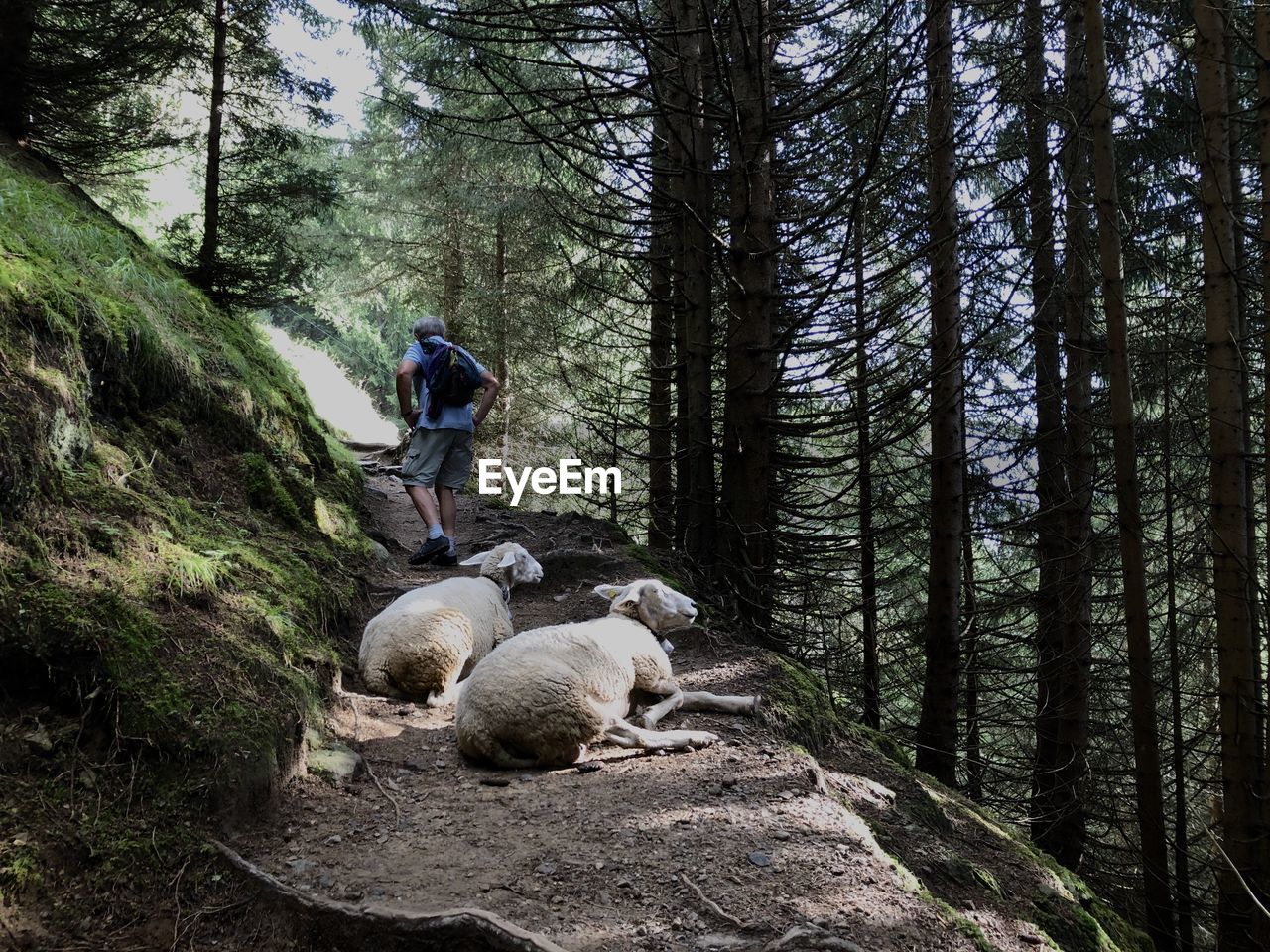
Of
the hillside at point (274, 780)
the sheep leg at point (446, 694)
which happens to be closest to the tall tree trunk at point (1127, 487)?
the hillside at point (274, 780)

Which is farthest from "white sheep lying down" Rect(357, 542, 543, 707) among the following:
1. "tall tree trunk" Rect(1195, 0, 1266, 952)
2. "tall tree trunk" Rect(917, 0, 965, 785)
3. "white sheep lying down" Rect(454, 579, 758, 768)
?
"tall tree trunk" Rect(1195, 0, 1266, 952)

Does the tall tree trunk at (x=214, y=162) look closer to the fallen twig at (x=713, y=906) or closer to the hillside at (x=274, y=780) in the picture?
the hillside at (x=274, y=780)

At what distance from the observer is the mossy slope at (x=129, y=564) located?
2848mm

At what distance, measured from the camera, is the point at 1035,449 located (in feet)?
37.7

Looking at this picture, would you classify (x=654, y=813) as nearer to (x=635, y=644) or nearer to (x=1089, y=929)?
(x=635, y=644)

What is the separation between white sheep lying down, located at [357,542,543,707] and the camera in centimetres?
482

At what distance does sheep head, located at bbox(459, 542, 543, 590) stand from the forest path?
224 cm

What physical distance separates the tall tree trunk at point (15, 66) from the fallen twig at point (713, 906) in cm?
991

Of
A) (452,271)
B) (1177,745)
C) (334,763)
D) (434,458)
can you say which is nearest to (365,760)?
(334,763)

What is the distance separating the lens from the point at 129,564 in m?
3.62

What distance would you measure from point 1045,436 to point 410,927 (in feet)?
34.9

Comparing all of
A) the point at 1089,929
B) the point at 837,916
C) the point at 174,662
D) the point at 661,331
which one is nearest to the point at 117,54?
the point at 661,331

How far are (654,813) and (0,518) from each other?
309 centimetres

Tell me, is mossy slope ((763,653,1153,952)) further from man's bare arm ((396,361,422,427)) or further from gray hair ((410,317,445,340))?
gray hair ((410,317,445,340))
